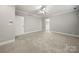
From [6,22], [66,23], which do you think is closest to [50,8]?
[66,23]

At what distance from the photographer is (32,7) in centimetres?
172

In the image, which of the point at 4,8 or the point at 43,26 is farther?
the point at 43,26

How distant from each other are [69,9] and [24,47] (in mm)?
1359

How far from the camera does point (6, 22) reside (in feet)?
5.74

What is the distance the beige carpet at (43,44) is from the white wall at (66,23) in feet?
0.49

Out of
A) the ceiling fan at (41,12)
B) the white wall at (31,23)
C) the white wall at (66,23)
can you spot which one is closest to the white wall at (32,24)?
the white wall at (31,23)

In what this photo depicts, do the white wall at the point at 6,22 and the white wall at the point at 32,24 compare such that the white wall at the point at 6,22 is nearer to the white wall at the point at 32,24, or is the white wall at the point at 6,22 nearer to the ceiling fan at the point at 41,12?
the white wall at the point at 32,24

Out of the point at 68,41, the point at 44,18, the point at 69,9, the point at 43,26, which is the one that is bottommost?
the point at 68,41

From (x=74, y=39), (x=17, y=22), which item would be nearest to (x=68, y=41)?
(x=74, y=39)

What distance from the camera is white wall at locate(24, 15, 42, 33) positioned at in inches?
70.6

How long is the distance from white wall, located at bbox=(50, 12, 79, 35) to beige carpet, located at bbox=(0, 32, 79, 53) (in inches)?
5.9

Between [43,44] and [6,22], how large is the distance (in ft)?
3.36

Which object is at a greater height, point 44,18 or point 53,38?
point 44,18
